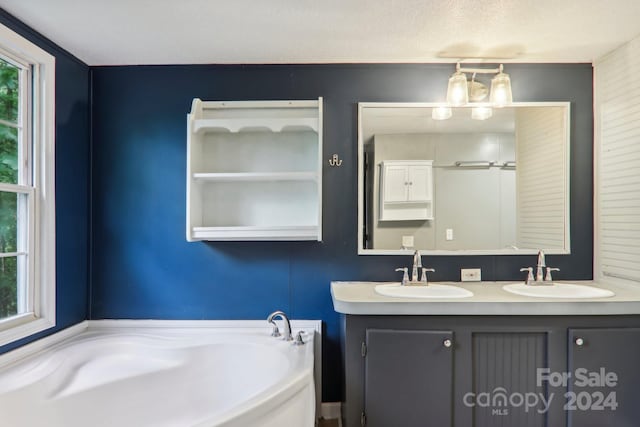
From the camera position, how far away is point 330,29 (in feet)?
5.88

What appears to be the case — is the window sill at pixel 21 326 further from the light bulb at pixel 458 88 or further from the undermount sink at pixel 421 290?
the light bulb at pixel 458 88

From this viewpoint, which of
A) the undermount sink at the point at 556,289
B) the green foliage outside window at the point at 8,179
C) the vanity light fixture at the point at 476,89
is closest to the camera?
the green foliage outside window at the point at 8,179

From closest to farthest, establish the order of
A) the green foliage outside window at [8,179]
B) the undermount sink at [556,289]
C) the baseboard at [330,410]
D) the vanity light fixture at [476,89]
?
the green foliage outside window at [8,179]
the undermount sink at [556,289]
the vanity light fixture at [476,89]
the baseboard at [330,410]

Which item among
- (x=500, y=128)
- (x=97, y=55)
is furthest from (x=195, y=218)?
(x=500, y=128)

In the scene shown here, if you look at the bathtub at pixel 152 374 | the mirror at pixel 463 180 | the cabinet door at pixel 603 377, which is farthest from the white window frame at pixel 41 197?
the cabinet door at pixel 603 377

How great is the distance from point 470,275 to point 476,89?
115 cm

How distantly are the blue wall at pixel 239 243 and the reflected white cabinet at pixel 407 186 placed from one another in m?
0.21

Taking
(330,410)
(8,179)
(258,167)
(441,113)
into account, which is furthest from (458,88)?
(8,179)

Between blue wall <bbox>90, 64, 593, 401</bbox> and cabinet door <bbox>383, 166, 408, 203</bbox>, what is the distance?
0.68 ft

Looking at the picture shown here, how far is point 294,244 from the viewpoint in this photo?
220 cm

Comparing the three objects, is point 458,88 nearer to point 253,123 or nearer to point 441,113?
point 441,113

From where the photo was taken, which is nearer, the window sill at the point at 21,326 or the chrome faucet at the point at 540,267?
the window sill at the point at 21,326

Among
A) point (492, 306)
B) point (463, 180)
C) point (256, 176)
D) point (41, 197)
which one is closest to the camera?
point (492, 306)

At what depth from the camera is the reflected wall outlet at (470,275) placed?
2.18 m
